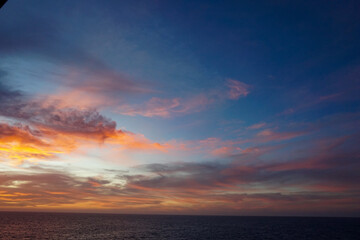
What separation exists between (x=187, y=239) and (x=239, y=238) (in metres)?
20.0

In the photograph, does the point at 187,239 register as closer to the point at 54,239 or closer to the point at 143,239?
the point at 143,239

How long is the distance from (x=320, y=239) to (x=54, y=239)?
315 feet

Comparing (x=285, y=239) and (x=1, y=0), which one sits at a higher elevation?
(x=1, y=0)

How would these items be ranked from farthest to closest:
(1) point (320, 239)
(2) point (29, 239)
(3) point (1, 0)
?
(1) point (320, 239)
(2) point (29, 239)
(3) point (1, 0)

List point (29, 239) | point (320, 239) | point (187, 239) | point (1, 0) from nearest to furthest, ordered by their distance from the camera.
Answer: point (1, 0) → point (29, 239) → point (187, 239) → point (320, 239)

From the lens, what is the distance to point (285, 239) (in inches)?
3465

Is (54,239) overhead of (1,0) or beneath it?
beneath

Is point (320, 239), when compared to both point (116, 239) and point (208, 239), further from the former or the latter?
point (116, 239)

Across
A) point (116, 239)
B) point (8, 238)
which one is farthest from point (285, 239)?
point (8, 238)

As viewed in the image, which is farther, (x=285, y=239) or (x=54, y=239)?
(x=285, y=239)

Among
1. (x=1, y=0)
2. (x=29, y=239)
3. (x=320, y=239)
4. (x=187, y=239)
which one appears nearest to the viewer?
(x=1, y=0)

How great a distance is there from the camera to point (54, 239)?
3095 inches

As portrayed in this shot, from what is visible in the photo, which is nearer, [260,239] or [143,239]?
[143,239]

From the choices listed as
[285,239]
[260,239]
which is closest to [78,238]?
[260,239]
